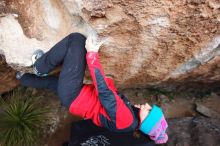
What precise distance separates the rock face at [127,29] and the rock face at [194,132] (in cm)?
82

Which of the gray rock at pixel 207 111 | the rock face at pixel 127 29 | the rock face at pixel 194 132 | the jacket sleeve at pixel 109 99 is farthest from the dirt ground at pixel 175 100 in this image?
the jacket sleeve at pixel 109 99

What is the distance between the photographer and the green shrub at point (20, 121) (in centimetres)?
418

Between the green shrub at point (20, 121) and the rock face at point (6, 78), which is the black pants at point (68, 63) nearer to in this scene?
the rock face at point (6, 78)

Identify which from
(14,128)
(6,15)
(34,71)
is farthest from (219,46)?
(14,128)

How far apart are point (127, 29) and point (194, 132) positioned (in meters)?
1.83

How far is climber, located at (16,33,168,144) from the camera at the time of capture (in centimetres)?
308

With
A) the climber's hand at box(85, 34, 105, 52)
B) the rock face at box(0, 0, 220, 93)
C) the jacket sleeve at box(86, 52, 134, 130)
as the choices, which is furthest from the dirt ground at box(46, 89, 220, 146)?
the climber's hand at box(85, 34, 105, 52)

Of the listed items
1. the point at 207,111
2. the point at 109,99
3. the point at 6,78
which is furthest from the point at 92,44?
the point at 207,111

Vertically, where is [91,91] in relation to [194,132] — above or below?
above

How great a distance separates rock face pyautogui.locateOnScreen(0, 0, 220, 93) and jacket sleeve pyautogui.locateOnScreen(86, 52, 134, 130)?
0.83 feet

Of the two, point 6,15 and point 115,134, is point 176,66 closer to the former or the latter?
point 115,134

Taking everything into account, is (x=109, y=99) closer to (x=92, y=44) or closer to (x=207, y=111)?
(x=92, y=44)

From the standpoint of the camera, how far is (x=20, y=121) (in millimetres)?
4199

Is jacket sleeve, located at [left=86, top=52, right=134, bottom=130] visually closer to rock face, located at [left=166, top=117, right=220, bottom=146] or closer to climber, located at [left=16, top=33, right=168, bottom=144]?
climber, located at [left=16, top=33, right=168, bottom=144]
